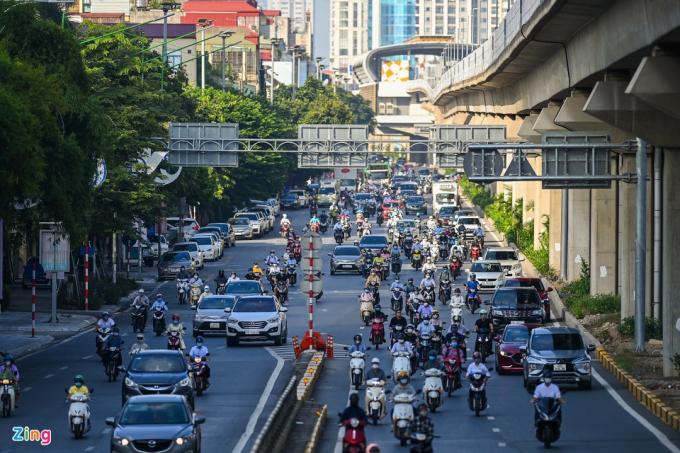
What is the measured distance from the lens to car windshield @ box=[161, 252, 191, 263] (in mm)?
73312

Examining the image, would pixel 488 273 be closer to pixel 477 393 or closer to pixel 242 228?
pixel 477 393

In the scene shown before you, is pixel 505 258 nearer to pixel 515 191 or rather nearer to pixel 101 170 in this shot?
pixel 101 170

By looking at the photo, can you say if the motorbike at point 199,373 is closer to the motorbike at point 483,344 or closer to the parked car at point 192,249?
the motorbike at point 483,344

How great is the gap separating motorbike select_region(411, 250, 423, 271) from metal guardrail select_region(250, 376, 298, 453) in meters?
46.5

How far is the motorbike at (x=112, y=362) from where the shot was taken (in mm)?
37312

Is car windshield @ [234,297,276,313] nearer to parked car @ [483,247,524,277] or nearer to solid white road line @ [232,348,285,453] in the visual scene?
solid white road line @ [232,348,285,453]

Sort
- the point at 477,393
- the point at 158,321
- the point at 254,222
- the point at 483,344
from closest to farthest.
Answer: the point at 477,393
the point at 483,344
the point at 158,321
the point at 254,222

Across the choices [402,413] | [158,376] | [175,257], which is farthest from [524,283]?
[402,413]

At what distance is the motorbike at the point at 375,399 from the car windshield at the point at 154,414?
6.06 m

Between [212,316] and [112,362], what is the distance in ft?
39.0

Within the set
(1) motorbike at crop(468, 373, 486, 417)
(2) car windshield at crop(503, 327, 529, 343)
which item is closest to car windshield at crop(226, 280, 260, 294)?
(2) car windshield at crop(503, 327, 529, 343)

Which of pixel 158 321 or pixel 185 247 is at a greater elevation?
pixel 185 247

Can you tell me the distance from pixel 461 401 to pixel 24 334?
19.5 m

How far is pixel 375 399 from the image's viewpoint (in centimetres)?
3064
